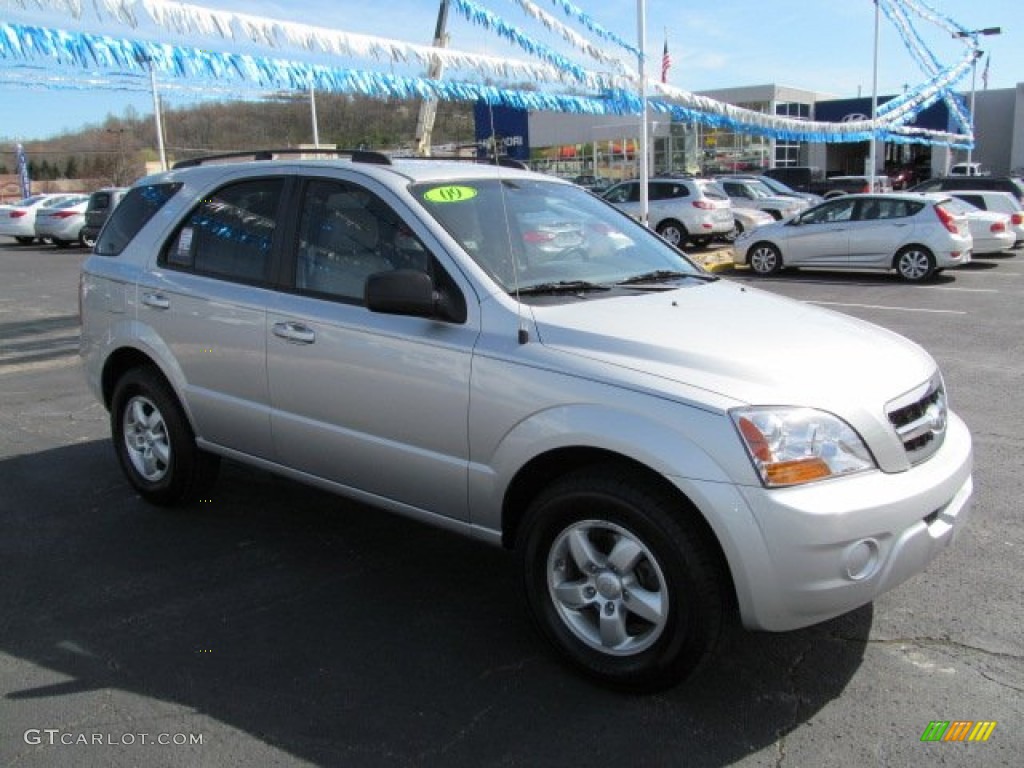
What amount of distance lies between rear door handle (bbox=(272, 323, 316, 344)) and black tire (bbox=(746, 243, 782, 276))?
1386 cm

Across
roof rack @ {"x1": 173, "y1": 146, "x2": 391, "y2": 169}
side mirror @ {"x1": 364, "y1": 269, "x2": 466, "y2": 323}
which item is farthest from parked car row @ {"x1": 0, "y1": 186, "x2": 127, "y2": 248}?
side mirror @ {"x1": 364, "y1": 269, "x2": 466, "y2": 323}

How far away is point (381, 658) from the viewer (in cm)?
336

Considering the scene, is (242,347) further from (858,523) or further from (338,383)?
(858,523)

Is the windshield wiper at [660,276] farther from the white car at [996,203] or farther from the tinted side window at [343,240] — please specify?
the white car at [996,203]

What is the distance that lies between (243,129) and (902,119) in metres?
26.0

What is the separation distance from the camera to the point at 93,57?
761 centimetres

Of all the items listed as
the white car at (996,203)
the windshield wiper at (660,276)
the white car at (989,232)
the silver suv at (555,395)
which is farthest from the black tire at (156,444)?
the white car at (996,203)

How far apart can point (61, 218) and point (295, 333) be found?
2544 cm

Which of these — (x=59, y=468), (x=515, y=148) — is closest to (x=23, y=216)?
(x=515, y=148)

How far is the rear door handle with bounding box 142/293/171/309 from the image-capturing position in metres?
4.63

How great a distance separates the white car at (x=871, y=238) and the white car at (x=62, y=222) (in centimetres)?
1970

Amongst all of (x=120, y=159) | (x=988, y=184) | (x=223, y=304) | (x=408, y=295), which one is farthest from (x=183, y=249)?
(x=120, y=159)

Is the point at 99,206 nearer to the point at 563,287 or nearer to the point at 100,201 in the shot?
the point at 100,201

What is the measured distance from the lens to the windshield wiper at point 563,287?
3.54 metres
